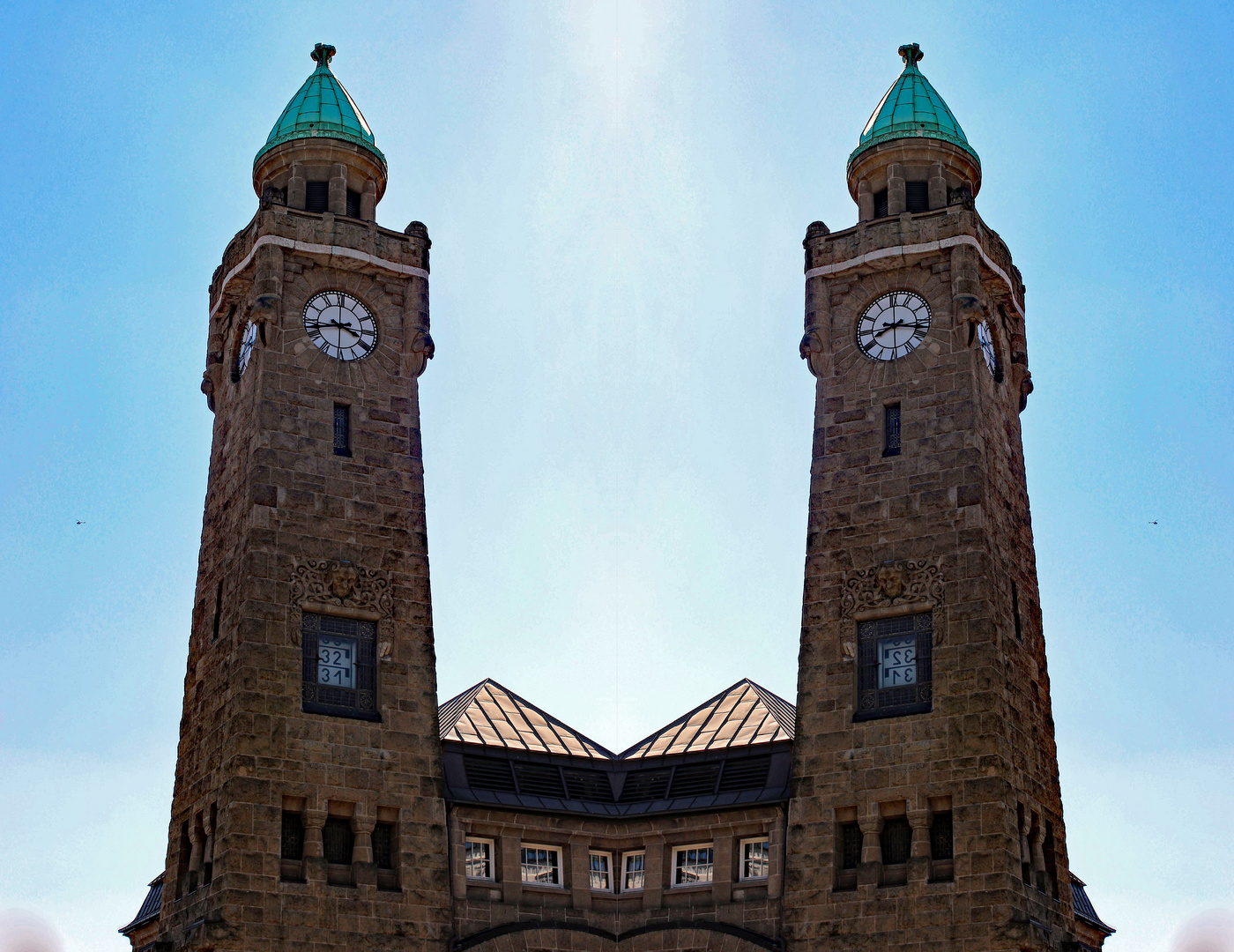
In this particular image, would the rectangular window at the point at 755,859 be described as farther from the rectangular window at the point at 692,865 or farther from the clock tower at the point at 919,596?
the clock tower at the point at 919,596

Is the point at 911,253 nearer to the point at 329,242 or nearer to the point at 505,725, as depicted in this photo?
the point at 329,242

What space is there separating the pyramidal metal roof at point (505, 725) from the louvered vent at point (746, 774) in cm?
415

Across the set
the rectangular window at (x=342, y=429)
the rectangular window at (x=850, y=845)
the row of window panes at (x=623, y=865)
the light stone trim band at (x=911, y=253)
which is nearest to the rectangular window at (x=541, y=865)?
the row of window panes at (x=623, y=865)

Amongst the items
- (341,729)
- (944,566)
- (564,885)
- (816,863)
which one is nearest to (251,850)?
(341,729)

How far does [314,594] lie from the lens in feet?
175

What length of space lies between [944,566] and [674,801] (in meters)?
10.2

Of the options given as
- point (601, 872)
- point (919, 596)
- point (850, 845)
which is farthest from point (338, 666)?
point (919, 596)

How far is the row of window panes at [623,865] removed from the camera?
53.8 m

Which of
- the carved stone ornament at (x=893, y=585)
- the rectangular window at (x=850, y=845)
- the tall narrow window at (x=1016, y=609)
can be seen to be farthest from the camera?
the tall narrow window at (x=1016, y=609)

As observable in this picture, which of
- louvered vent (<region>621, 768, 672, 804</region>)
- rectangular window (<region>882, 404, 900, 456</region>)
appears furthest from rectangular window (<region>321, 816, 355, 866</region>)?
rectangular window (<region>882, 404, 900, 456</region>)

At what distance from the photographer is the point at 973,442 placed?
54094mm

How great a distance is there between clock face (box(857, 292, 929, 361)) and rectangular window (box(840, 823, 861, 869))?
13614 mm

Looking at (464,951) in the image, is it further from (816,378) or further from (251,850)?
(816,378)

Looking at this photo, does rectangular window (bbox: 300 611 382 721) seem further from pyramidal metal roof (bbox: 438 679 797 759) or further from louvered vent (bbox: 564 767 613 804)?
louvered vent (bbox: 564 767 613 804)
